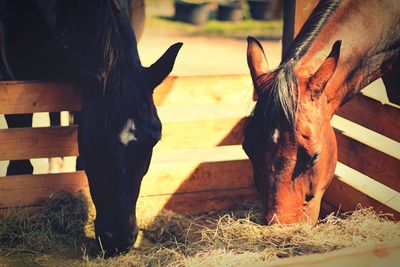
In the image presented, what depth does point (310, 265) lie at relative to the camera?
3.02ft

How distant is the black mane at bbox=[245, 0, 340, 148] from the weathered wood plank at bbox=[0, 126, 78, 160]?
1.17 meters

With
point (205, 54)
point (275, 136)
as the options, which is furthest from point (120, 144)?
point (205, 54)

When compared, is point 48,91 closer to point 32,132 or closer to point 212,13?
point 32,132

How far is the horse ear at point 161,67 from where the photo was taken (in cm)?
247

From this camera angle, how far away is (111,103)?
7.70 ft

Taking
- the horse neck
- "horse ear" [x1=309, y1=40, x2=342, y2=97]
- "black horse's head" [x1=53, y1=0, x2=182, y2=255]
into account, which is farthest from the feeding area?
"horse ear" [x1=309, y1=40, x2=342, y2=97]

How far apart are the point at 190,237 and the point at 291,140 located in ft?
3.37

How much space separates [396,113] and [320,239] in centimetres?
109

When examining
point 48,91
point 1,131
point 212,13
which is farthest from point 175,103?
point 212,13

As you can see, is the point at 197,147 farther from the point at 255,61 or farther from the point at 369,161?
the point at 369,161

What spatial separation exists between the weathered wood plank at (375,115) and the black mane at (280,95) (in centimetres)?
75

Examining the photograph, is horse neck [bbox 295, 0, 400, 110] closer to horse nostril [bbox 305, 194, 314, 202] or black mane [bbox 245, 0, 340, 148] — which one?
black mane [bbox 245, 0, 340, 148]

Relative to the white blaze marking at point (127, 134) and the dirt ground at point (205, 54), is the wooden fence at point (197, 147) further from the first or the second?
the dirt ground at point (205, 54)

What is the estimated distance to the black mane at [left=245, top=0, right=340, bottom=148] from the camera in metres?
2.36
